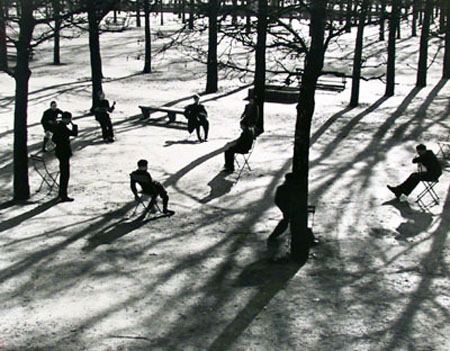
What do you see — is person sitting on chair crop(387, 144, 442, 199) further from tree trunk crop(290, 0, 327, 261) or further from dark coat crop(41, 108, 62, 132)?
dark coat crop(41, 108, 62, 132)

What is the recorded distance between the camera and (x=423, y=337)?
7402 millimetres

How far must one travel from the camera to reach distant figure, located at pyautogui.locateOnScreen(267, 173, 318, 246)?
33.0 feet

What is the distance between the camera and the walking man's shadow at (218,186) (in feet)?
42.7

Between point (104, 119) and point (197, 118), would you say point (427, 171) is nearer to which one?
point (197, 118)

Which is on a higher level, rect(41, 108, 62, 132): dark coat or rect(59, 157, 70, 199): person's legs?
rect(41, 108, 62, 132): dark coat

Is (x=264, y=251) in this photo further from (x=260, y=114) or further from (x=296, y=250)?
(x=260, y=114)

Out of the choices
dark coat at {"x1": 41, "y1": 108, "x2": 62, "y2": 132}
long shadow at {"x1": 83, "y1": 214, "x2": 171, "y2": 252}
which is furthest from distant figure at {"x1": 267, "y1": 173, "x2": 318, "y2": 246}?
dark coat at {"x1": 41, "y1": 108, "x2": 62, "y2": 132}

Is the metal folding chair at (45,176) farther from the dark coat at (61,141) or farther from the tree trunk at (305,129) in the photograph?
the tree trunk at (305,129)

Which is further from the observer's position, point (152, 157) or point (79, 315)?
point (152, 157)

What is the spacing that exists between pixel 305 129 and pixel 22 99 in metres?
5.79

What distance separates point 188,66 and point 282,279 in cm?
2836

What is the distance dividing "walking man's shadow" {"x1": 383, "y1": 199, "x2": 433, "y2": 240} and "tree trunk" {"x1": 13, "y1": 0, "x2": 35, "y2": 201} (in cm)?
680

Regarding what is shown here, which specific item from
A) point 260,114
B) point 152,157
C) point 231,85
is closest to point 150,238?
point 152,157

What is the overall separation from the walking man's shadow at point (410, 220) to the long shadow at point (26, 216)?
6.21 metres
